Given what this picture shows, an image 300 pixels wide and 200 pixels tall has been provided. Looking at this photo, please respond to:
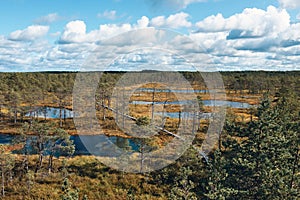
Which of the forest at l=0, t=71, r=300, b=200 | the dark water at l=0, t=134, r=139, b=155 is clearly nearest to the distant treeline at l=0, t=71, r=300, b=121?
the dark water at l=0, t=134, r=139, b=155

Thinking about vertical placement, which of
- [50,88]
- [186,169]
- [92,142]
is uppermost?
[50,88]

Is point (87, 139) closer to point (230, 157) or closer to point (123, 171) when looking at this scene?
point (123, 171)

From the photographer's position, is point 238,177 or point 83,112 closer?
point 238,177

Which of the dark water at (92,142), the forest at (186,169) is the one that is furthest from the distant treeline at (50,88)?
the forest at (186,169)

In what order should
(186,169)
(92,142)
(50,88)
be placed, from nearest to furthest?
(186,169), (92,142), (50,88)

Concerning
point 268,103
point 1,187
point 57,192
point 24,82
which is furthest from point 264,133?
point 24,82

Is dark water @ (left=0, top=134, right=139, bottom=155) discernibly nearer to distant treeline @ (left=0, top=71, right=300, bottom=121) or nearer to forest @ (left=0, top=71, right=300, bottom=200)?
forest @ (left=0, top=71, right=300, bottom=200)

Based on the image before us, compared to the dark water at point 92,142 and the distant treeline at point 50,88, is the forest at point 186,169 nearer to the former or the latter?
the dark water at point 92,142

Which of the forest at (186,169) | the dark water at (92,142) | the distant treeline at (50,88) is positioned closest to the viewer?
the forest at (186,169)

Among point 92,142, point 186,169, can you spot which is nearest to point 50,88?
point 92,142

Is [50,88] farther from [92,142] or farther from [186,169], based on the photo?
[186,169]

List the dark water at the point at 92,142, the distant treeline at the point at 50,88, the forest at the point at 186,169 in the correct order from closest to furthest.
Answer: the forest at the point at 186,169 → the dark water at the point at 92,142 → the distant treeline at the point at 50,88
